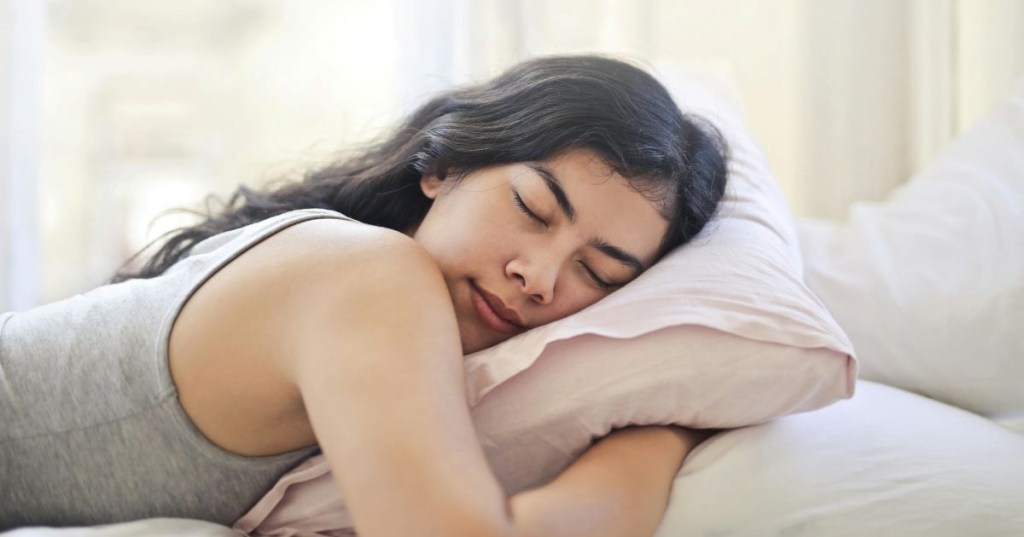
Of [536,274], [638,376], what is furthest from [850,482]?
[536,274]

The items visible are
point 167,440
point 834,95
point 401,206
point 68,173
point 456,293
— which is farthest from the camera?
point 68,173

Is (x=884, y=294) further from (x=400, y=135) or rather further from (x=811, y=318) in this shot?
(x=400, y=135)

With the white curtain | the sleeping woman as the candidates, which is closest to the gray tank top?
the sleeping woman

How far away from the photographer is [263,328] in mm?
840

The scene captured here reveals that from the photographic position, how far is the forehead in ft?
3.31

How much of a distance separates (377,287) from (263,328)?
4.9 inches

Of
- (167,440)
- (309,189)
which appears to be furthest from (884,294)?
(167,440)

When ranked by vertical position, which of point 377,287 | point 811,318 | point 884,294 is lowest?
point 884,294

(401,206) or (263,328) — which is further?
(401,206)

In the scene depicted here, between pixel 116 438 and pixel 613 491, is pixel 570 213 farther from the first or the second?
pixel 116 438

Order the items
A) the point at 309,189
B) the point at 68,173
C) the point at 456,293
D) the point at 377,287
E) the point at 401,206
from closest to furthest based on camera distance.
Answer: the point at 377,287
the point at 456,293
the point at 401,206
the point at 309,189
the point at 68,173

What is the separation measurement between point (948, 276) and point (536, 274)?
2.00ft

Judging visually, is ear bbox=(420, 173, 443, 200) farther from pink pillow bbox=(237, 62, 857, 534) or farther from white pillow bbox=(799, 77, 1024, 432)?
white pillow bbox=(799, 77, 1024, 432)

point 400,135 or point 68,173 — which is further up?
point 400,135
